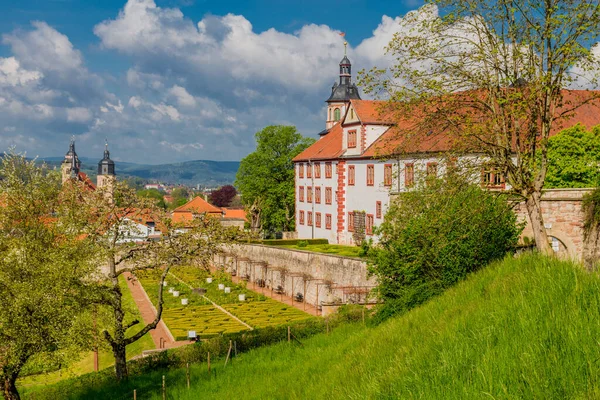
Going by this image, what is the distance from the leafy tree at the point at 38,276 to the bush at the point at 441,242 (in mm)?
10052

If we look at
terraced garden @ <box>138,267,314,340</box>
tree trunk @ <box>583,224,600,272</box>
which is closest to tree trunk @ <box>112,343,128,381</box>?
terraced garden @ <box>138,267,314,340</box>

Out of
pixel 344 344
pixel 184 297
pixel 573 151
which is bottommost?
pixel 184 297

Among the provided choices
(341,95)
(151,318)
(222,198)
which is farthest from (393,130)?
(222,198)

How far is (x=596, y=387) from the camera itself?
6.65 metres

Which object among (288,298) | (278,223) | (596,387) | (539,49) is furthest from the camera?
(278,223)

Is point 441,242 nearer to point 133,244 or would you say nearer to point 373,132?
point 133,244

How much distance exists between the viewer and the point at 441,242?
20.0 meters

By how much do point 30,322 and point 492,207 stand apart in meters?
14.2

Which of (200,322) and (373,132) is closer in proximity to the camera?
(200,322)

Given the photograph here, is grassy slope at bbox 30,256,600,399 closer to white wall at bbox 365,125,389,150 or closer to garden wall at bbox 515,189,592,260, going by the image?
garden wall at bbox 515,189,592,260

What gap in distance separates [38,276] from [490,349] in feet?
45.3

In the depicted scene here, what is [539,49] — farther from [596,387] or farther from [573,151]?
[573,151]

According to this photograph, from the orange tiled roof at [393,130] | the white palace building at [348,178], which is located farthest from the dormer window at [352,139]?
the orange tiled roof at [393,130]

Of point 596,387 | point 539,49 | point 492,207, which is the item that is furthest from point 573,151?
point 596,387
